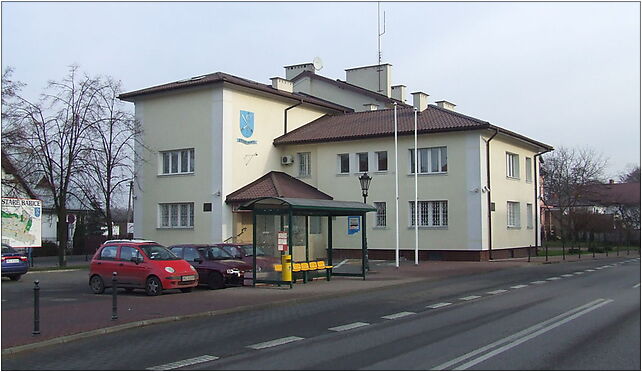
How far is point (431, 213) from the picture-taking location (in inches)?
1393

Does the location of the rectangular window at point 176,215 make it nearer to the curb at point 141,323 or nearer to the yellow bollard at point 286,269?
the yellow bollard at point 286,269

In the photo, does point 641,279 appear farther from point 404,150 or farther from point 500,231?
point 404,150


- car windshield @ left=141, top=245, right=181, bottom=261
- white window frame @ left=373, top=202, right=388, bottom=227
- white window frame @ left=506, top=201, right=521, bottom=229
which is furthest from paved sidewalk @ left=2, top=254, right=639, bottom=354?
white window frame @ left=506, top=201, right=521, bottom=229

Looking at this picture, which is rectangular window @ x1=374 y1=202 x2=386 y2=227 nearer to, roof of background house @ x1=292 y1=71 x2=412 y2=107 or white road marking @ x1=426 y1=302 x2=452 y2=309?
roof of background house @ x1=292 y1=71 x2=412 y2=107

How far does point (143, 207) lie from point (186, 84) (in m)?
7.77

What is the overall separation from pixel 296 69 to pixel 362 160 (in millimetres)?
19806

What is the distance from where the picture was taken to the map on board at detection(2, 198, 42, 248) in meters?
20.2

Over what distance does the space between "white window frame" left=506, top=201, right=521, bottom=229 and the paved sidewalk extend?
14220mm

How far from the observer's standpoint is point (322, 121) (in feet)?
138

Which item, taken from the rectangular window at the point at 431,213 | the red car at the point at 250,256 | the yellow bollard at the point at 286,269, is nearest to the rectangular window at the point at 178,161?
the rectangular window at the point at 431,213

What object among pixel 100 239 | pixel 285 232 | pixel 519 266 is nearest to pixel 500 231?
pixel 519 266

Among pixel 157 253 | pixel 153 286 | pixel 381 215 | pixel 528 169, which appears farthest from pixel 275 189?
pixel 153 286

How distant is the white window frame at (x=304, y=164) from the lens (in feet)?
129

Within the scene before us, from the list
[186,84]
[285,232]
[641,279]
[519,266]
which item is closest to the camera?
[285,232]
